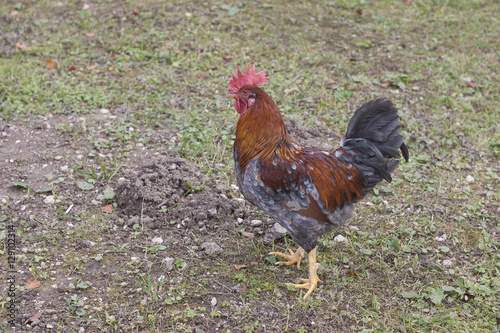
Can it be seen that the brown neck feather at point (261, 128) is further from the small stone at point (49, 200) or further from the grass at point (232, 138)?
the small stone at point (49, 200)

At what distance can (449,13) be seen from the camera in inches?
340

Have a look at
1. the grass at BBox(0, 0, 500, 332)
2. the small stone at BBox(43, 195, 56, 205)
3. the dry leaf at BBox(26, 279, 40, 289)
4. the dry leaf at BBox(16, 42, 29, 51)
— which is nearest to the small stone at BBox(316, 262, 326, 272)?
the grass at BBox(0, 0, 500, 332)

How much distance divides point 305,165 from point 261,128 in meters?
0.48

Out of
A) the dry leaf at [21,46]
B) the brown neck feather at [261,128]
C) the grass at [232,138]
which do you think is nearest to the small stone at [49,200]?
the grass at [232,138]

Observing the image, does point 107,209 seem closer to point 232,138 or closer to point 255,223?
point 255,223

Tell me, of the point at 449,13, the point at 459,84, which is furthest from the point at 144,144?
the point at 449,13

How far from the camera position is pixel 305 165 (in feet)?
12.6

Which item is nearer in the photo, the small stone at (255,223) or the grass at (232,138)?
the grass at (232,138)

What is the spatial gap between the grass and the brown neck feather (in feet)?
3.38

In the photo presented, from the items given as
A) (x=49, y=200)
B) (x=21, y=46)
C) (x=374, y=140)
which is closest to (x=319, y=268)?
(x=374, y=140)

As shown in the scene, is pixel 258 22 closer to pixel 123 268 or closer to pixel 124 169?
pixel 124 169

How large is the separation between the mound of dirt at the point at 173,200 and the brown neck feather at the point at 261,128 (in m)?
0.91

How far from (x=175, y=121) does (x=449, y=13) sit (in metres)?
5.93

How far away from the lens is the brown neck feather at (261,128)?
148 inches
